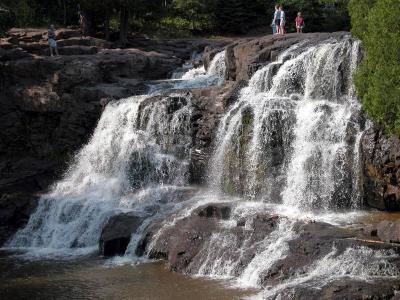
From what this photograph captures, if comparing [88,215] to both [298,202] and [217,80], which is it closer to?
[298,202]

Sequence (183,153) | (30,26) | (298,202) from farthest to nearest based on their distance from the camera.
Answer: (30,26)
(183,153)
(298,202)

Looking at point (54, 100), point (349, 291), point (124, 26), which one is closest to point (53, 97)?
point (54, 100)

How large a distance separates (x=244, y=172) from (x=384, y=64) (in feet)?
21.1

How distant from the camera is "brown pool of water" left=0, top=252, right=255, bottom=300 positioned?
48.4ft

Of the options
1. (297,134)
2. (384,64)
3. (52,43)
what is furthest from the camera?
(52,43)

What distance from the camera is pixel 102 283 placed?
1587 centimetres

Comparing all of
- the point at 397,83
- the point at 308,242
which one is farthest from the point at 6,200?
the point at 397,83

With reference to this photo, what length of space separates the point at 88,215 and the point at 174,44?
52.4 feet

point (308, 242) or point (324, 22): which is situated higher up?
point (324, 22)

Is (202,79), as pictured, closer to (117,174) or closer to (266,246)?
(117,174)

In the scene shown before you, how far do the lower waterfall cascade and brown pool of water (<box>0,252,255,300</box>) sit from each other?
0.75m

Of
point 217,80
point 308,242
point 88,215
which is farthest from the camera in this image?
point 217,80

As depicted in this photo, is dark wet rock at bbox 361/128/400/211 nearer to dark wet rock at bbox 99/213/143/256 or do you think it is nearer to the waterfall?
the waterfall

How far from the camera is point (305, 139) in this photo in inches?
790
